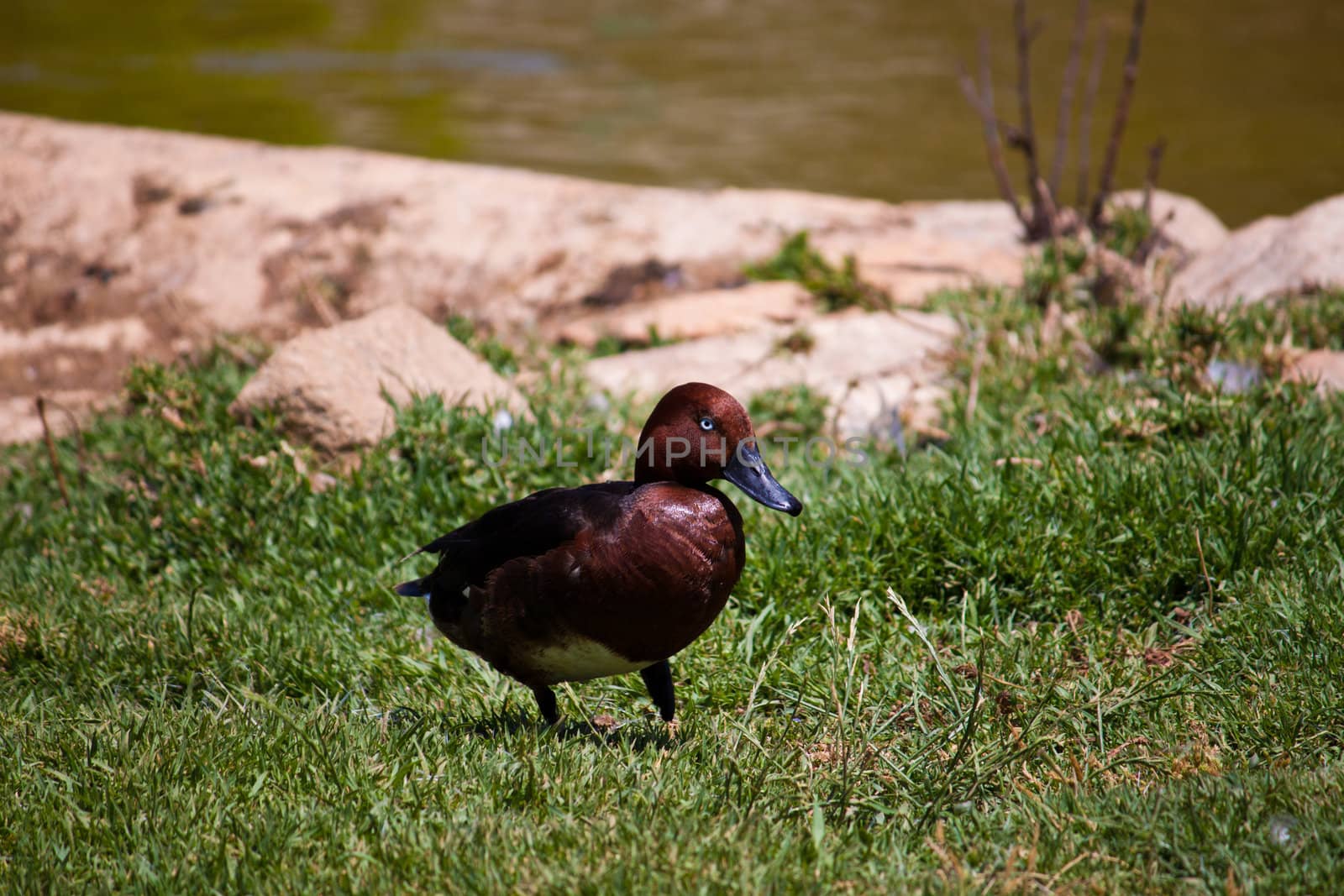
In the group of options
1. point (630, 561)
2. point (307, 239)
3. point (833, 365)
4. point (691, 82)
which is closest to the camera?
point (630, 561)

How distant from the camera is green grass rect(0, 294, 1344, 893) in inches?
97.9

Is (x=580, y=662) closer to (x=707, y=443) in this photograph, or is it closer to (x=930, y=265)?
(x=707, y=443)

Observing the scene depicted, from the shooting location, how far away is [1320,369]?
462 cm

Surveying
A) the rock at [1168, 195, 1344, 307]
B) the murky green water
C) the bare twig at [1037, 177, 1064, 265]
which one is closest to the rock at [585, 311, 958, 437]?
the rock at [1168, 195, 1344, 307]

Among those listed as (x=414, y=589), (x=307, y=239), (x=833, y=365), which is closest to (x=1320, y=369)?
(x=833, y=365)

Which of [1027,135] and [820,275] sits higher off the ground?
[1027,135]

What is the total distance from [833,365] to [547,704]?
288 centimetres

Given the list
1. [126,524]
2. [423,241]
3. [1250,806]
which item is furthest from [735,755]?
[423,241]

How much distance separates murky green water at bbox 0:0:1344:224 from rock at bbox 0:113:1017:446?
149 inches

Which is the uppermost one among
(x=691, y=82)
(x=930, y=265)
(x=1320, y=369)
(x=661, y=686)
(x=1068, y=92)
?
(x=691, y=82)

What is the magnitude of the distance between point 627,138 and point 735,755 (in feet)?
33.3

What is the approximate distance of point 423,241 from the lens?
22.7ft

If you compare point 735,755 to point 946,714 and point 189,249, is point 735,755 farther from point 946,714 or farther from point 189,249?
point 189,249

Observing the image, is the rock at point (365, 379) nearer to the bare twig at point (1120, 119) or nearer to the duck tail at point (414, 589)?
the duck tail at point (414, 589)
